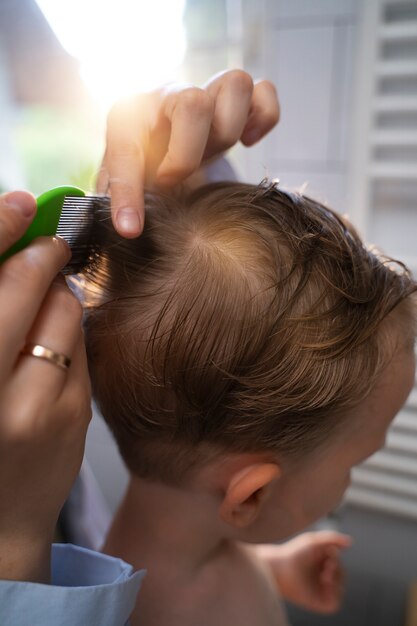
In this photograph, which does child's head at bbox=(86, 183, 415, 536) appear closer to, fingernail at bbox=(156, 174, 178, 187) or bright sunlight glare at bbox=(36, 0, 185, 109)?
fingernail at bbox=(156, 174, 178, 187)

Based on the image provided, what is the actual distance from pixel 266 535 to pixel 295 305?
0.35 m

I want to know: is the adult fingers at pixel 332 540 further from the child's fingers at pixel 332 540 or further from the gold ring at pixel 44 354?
the gold ring at pixel 44 354

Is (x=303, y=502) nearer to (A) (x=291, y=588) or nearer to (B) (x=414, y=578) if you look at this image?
(A) (x=291, y=588)

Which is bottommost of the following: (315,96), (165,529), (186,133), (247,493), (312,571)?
(312,571)

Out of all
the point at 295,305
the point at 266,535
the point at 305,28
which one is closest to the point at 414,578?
the point at 266,535

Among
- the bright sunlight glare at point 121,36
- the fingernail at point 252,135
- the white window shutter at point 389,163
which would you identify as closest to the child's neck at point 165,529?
the fingernail at point 252,135

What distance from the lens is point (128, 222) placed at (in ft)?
1.68

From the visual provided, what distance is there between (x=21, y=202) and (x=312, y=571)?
0.96 metres

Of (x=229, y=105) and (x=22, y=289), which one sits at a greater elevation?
(x=229, y=105)

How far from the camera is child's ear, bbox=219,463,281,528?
1.98 feet

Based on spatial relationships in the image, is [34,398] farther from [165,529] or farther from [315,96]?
[315,96]

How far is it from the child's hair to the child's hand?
1.74 feet

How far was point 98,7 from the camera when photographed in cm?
144

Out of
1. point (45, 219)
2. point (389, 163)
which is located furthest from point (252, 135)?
point (389, 163)
